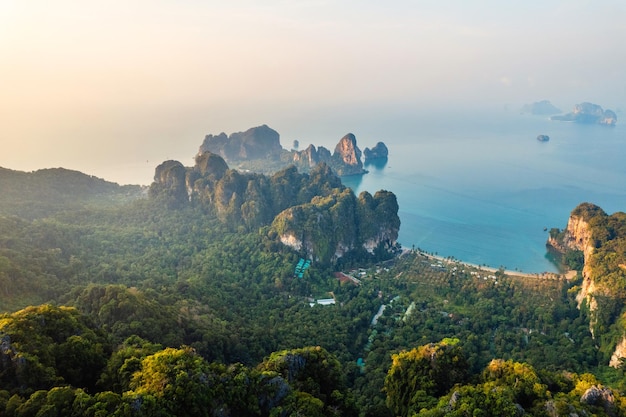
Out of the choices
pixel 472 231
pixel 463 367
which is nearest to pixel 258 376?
pixel 463 367

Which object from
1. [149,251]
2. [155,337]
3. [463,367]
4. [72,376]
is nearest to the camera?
[72,376]

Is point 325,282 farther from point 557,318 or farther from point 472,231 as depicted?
point 472,231

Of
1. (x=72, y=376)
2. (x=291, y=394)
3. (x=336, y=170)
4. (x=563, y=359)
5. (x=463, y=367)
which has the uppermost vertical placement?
(x=336, y=170)

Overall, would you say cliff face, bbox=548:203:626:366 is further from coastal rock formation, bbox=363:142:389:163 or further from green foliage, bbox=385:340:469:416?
coastal rock formation, bbox=363:142:389:163

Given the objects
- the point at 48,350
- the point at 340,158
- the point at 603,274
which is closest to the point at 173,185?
the point at 48,350

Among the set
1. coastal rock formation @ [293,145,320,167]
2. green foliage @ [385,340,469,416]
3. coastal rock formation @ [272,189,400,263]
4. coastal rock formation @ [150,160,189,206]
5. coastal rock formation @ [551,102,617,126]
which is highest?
coastal rock formation @ [551,102,617,126]

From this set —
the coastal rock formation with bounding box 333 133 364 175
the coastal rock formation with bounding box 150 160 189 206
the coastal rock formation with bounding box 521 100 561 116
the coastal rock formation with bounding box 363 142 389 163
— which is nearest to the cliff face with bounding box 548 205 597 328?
the coastal rock formation with bounding box 333 133 364 175
